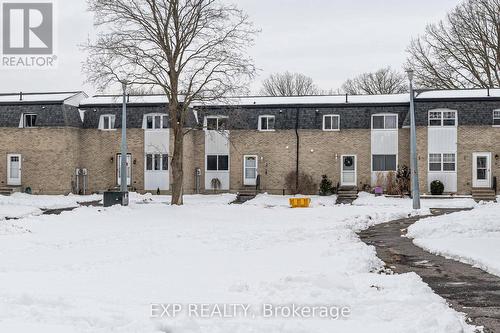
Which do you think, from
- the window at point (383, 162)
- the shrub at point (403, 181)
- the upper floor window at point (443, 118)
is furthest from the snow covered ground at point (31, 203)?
the upper floor window at point (443, 118)

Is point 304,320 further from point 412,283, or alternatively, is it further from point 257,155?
point 257,155

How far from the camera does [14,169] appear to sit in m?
43.7

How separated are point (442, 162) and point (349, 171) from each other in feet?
19.6

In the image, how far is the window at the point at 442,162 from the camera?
133 feet

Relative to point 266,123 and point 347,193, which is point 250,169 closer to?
point 266,123

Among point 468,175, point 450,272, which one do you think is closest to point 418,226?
point 450,272

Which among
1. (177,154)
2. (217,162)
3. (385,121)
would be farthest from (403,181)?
(177,154)

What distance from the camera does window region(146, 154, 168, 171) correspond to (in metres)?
43.3

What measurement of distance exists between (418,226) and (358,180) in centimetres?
2072

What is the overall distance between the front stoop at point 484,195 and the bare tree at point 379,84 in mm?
31413

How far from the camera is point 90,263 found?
13414 mm

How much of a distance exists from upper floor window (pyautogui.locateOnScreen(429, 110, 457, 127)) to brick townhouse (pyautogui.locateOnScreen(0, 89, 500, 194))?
92 millimetres

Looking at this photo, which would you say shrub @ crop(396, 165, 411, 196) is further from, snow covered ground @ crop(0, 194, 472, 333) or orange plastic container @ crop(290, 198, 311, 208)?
snow covered ground @ crop(0, 194, 472, 333)

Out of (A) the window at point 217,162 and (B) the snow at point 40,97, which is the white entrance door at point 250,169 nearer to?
(A) the window at point 217,162
